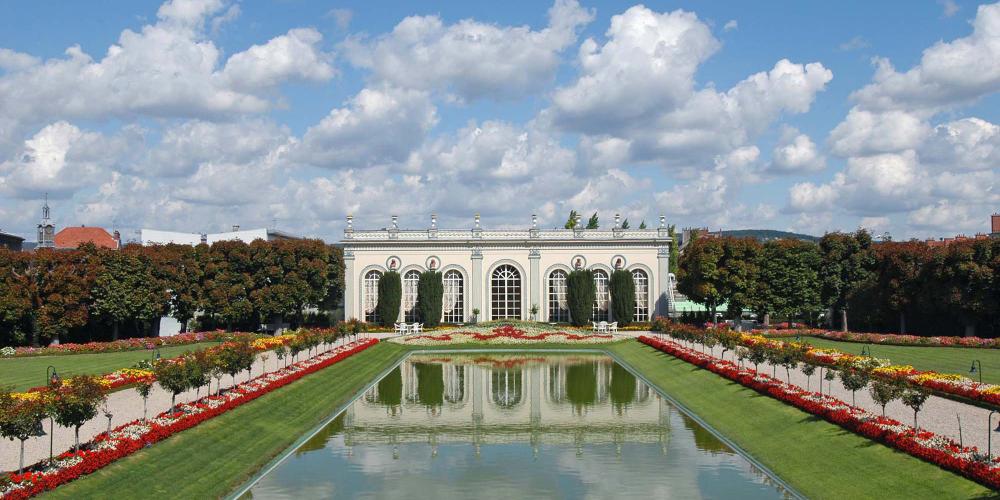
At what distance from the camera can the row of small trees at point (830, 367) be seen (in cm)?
2108

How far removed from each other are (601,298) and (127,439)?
50.2m

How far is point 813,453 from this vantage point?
837 inches

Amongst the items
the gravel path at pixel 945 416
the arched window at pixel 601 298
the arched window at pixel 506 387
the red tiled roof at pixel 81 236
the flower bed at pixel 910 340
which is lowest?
the arched window at pixel 506 387

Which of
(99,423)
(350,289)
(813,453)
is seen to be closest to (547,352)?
(350,289)

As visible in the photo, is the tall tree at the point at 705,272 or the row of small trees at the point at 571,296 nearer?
the tall tree at the point at 705,272

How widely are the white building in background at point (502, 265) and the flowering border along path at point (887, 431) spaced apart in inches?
1364

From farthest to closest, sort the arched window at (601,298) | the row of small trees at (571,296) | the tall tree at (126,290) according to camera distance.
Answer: the arched window at (601,298) < the row of small trees at (571,296) < the tall tree at (126,290)

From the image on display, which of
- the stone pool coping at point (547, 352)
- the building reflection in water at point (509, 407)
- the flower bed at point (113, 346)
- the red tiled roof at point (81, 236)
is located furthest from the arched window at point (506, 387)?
the red tiled roof at point (81, 236)

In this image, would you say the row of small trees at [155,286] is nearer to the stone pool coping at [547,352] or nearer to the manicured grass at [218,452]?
the stone pool coping at [547,352]

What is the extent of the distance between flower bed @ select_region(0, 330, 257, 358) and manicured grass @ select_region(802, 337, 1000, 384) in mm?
33575

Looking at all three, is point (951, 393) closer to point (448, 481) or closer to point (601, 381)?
point (601, 381)

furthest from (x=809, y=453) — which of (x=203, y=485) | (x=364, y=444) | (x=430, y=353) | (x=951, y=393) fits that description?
(x=430, y=353)

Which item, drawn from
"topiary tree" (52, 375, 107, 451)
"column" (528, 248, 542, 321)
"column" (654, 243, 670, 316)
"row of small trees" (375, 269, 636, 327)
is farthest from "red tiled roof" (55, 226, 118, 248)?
"topiary tree" (52, 375, 107, 451)

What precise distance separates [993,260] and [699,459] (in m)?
34.5
